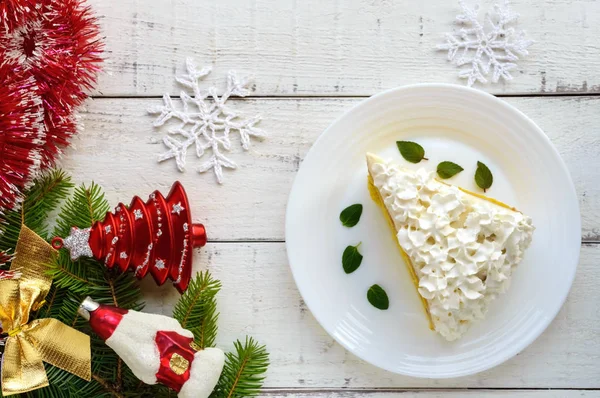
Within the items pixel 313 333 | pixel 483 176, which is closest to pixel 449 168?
pixel 483 176

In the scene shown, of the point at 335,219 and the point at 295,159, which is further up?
the point at 295,159

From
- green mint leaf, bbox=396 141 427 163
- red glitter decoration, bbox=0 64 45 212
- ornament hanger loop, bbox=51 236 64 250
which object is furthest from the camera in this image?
green mint leaf, bbox=396 141 427 163

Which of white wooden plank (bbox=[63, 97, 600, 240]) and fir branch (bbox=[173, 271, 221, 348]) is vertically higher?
white wooden plank (bbox=[63, 97, 600, 240])

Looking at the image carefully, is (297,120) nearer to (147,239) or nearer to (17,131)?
(147,239)

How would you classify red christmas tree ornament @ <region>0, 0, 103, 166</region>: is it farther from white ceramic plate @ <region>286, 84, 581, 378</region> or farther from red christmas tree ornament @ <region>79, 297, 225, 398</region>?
white ceramic plate @ <region>286, 84, 581, 378</region>

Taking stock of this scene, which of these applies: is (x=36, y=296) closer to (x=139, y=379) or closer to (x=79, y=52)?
(x=139, y=379)

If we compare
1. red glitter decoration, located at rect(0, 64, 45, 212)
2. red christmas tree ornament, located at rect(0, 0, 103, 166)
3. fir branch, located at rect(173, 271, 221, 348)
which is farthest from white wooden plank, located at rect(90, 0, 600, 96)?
fir branch, located at rect(173, 271, 221, 348)

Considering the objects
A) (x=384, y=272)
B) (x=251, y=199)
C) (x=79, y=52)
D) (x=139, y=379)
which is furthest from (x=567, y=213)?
(x=79, y=52)
